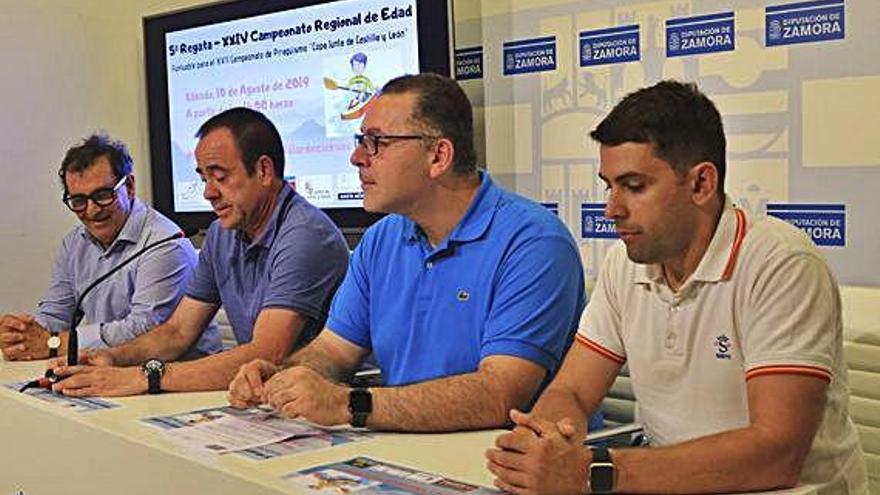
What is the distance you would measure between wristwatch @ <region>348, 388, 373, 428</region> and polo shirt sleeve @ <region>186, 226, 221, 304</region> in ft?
3.55

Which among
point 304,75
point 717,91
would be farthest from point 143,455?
point 304,75

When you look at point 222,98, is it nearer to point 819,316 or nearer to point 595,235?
point 595,235

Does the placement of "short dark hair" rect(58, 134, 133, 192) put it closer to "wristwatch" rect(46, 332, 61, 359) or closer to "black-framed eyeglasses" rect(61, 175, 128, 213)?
"black-framed eyeglasses" rect(61, 175, 128, 213)

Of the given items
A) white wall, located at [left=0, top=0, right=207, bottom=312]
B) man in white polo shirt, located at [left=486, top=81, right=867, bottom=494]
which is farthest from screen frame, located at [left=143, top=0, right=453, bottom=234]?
man in white polo shirt, located at [left=486, top=81, right=867, bottom=494]

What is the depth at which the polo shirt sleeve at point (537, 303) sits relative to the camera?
6.59ft

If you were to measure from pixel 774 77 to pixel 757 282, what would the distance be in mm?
1125

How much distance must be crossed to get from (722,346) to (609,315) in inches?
9.4

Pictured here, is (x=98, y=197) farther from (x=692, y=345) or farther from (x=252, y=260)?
(x=692, y=345)

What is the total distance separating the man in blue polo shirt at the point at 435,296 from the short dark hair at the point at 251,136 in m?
0.46

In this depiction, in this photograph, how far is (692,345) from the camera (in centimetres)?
171

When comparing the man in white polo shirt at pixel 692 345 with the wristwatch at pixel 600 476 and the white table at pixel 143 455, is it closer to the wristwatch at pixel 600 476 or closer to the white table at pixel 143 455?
the wristwatch at pixel 600 476

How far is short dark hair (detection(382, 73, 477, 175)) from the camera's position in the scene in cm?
225

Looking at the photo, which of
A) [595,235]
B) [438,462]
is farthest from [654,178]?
[595,235]

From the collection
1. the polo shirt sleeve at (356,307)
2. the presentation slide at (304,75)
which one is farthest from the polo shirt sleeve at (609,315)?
→ the presentation slide at (304,75)
